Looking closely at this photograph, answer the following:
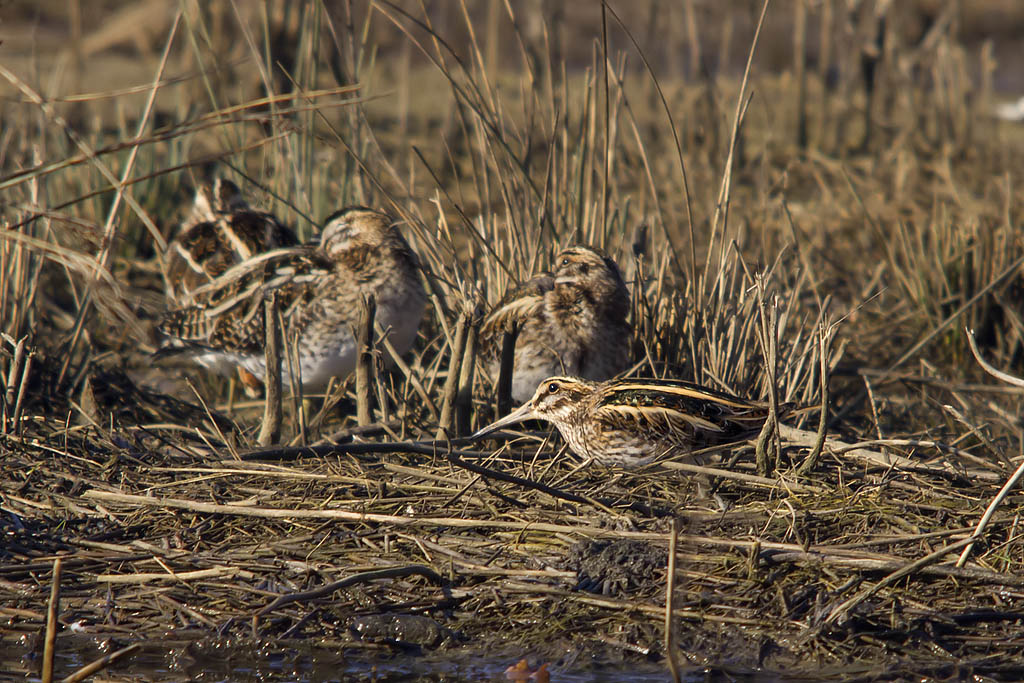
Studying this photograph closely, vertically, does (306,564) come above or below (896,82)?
below

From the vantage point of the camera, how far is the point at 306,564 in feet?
14.5

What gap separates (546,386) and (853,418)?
6.21 ft

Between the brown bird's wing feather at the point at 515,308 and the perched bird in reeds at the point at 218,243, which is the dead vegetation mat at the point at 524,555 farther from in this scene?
the perched bird in reeds at the point at 218,243

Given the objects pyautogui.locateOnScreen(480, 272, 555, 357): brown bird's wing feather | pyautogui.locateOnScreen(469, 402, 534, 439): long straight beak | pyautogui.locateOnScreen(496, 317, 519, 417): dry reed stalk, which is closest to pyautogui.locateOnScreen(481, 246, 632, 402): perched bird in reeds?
pyautogui.locateOnScreen(480, 272, 555, 357): brown bird's wing feather

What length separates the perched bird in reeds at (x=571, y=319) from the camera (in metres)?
5.58

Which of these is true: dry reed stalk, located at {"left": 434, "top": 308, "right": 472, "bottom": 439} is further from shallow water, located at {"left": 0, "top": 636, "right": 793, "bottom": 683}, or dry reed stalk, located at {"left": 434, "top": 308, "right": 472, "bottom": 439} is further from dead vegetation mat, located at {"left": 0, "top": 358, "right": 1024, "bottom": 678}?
shallow water, located at {"left": 0, "top": 636, "right": 793, "bottom": 683}

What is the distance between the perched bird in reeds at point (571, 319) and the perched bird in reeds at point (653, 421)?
69 cm

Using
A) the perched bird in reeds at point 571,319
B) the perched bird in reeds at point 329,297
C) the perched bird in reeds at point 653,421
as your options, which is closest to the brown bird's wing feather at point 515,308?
the perched bird in reeds at point 571,319

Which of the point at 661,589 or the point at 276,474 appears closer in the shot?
the point at 661,589

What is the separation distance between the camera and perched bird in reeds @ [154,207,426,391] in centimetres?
616

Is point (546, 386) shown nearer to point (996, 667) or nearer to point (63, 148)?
point (996, 667)

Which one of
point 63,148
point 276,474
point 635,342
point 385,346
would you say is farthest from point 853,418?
point 63,148

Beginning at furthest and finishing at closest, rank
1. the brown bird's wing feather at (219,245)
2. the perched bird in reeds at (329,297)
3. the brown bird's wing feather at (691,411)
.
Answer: the brown bird's wing feather at (219,245) < the perched bird in reeds at (329,297) < the brown bird's wing feather at (691,411)

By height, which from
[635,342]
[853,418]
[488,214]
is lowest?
[853,418]
